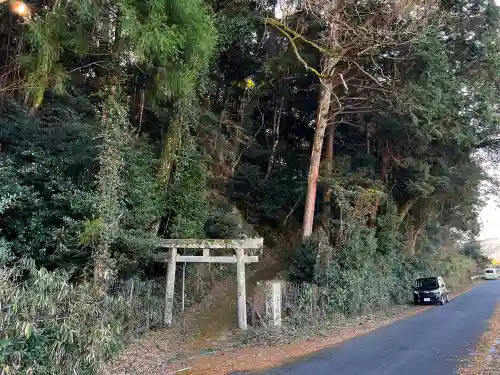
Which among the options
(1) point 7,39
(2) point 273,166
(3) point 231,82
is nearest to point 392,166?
(2) point 273,166

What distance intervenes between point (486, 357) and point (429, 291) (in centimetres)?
1133

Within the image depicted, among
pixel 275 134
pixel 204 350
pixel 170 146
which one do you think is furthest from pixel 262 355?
pixel 275 134

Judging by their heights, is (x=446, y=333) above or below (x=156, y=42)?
below

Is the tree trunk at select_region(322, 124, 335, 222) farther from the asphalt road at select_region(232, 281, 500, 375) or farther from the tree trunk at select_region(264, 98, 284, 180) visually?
the asphalt road at select_region(232, 281, 500, 375)

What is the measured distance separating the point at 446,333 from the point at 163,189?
915 cm

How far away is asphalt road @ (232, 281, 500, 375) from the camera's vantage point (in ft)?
22.9

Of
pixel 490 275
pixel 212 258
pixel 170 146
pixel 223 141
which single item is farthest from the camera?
pixel 490 275

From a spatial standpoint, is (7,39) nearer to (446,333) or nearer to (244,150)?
(244,150)

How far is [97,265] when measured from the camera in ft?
24.5

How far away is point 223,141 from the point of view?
53.5 feet

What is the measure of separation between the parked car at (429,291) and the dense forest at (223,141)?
56 centimetres

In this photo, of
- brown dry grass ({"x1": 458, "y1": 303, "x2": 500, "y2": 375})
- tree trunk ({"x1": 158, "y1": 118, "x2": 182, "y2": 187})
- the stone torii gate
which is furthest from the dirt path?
tree trunk ({"x1": 158, "y1": 118, "x2": 182, "y2": 187})

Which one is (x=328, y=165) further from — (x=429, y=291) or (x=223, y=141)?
(x=429, y=291)

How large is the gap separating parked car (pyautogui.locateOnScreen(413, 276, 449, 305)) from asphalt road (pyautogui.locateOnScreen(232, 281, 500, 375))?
545 cm
